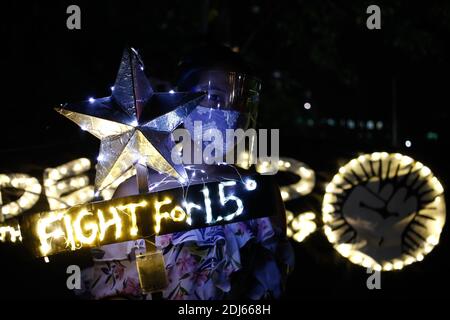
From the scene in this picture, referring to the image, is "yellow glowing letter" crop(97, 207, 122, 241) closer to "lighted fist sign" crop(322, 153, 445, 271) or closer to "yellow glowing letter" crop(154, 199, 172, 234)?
"yellow glowing letter" crop(154, 199, 172, 234)

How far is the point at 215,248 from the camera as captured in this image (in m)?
3.01

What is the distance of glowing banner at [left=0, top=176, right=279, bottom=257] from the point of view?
8.73 feet

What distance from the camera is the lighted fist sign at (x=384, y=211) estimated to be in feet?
13.9

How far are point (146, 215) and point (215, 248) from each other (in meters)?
0.60

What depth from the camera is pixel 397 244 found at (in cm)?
430

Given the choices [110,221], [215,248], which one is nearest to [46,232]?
[110,221]

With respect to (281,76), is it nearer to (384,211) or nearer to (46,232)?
(384,211)

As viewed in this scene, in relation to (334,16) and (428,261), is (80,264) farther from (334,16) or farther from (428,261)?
(334,16)

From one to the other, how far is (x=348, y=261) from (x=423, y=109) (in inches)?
207

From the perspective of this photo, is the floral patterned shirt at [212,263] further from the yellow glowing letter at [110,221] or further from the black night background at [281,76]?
the black night background at [281,76]

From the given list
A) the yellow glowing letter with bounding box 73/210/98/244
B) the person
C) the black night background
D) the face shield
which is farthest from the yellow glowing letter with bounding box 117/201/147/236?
the black night background

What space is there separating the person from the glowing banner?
331mm

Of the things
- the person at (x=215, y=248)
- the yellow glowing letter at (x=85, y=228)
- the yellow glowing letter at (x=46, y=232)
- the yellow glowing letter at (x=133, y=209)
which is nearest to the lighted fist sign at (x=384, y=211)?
the person at (x=215, y=248)

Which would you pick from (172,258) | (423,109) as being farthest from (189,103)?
(423,109)
